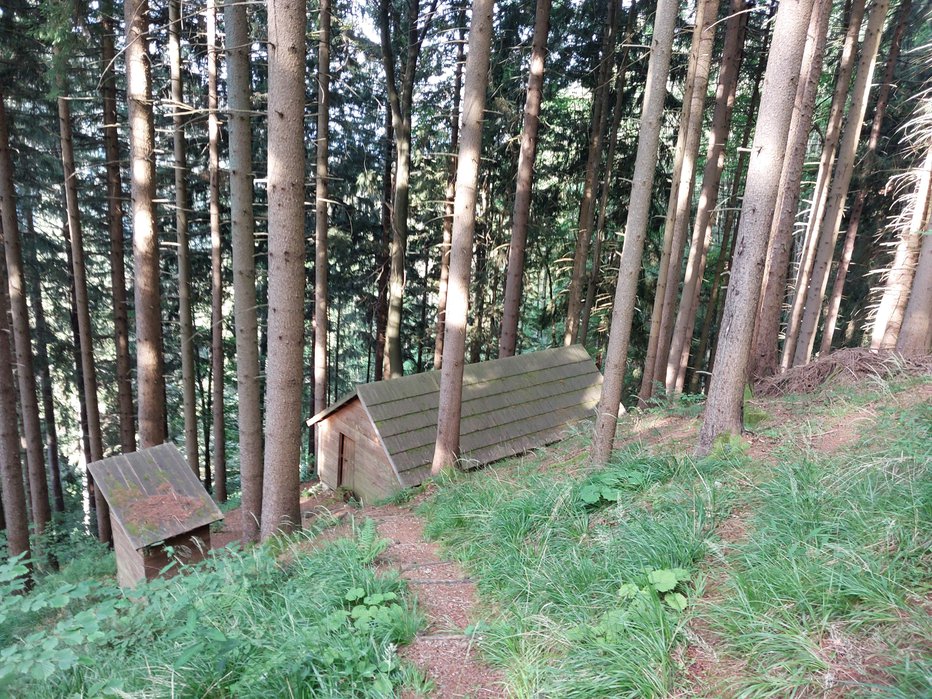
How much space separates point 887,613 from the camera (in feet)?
8.05

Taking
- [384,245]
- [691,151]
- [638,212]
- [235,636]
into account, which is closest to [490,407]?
[638,212]

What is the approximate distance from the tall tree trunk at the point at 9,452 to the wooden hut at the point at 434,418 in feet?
17.5

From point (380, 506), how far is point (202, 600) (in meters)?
3.98

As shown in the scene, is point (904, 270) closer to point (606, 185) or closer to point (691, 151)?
point (691, 151)

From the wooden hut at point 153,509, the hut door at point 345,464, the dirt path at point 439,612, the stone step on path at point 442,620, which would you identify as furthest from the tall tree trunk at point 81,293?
the stone step on path at point 442,620

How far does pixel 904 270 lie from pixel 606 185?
7213mm

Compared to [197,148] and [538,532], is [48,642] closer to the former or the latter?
[538,532]

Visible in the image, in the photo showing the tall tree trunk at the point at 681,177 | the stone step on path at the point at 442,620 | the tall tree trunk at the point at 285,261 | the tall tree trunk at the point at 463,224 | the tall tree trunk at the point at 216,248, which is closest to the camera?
the stone step on path at the point at 442,620

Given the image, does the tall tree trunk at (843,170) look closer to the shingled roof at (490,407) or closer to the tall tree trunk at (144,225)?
the shingled roof at (490,407)

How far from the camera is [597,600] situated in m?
3.17

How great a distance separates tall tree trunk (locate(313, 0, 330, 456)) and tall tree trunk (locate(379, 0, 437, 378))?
1.73m

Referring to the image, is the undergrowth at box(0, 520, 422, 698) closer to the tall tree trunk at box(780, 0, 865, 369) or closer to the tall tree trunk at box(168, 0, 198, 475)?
the tall tree trunk at box(168, 0, 198, 475)

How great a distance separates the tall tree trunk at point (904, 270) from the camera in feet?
26.6

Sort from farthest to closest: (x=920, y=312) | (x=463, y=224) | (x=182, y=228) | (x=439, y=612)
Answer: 1. (x=182, y=228)
2. (x=920, y=312)
3. (x=463, y=224)
4. (x=439, y=612)
